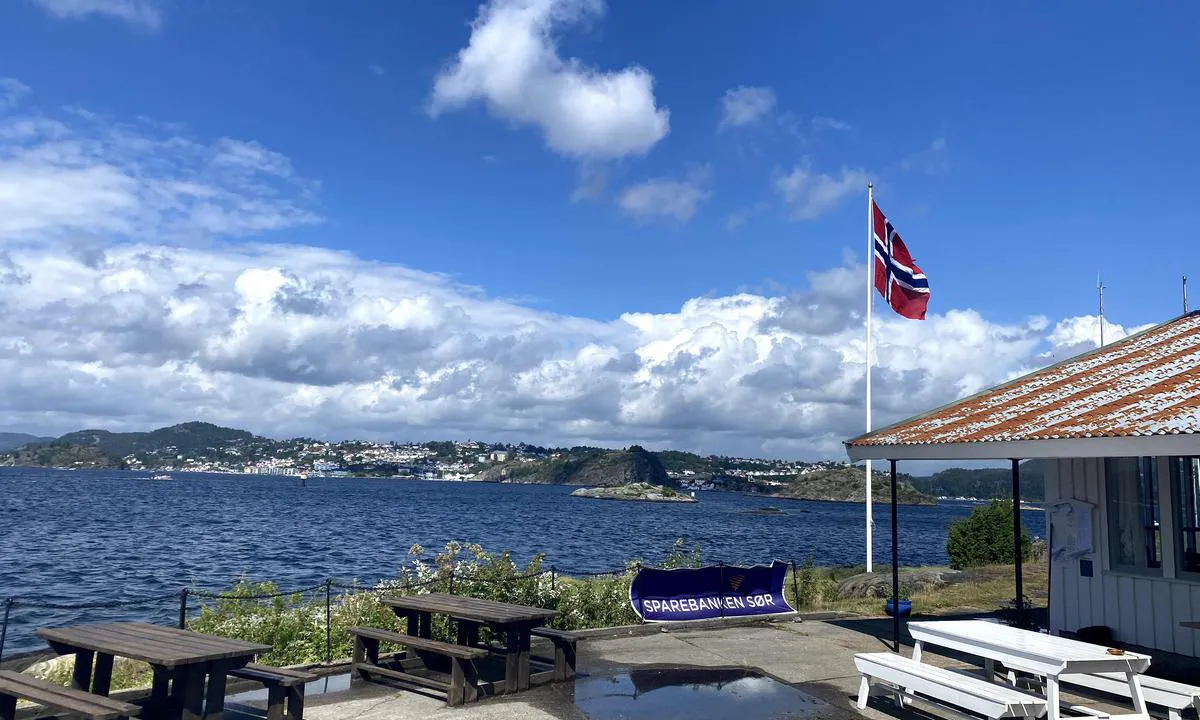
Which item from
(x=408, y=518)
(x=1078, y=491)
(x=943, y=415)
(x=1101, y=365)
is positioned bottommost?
(x=408, y=518)

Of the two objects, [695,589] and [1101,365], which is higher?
[1101,365]

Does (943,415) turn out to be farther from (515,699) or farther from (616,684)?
(515,699)

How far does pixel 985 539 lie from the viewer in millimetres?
27062

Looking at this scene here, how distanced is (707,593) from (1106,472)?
604cm

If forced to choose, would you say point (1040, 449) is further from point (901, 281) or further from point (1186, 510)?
point (901, 281)

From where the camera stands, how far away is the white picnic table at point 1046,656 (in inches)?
294

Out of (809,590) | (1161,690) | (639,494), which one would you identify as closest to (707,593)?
(809,590)

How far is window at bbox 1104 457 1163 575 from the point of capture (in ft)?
37.6

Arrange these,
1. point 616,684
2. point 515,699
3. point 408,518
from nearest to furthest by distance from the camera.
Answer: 1. point 515,699
2. point 616,684
3. point 408,518

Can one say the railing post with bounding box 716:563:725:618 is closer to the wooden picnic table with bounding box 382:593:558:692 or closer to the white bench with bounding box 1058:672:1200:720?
the wooden picnic table with bounding box 382:593:558:692

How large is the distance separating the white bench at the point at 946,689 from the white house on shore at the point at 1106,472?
3019 millimetres

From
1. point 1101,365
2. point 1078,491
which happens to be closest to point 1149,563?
point 1078,491

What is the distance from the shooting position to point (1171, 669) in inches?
408

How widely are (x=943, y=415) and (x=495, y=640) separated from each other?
24.2 feet
